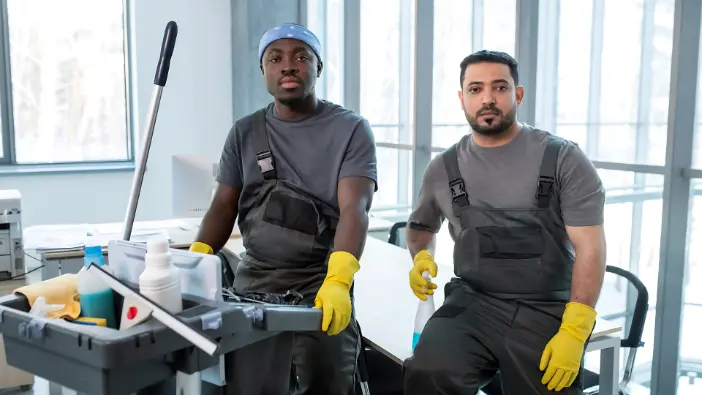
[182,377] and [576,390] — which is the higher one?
[182,377]

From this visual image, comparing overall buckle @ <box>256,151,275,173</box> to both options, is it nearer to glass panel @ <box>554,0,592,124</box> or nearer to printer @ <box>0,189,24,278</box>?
printer @ <box>0,189,24,278</box>

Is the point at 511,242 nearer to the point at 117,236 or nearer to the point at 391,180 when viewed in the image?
the point at 117,236

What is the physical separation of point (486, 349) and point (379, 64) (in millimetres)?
3604

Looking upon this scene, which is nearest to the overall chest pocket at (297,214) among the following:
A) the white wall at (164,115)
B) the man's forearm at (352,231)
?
the man's forearm at (352,231)

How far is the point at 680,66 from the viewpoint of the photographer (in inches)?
93.0

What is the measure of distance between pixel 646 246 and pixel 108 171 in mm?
4344

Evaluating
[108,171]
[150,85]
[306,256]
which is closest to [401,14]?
[150,85]

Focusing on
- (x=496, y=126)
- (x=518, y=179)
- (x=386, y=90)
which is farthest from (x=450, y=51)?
(x=518, y=179)

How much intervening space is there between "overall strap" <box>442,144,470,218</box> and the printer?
1963 mm

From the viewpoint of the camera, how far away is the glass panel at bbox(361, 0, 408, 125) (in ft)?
15.9

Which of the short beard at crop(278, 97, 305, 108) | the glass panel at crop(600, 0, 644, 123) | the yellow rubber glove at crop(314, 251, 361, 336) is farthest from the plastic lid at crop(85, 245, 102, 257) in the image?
the glass panel at crop(600, 0, 644, 123)

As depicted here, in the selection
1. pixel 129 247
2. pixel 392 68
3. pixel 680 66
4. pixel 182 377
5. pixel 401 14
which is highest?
pixel 401 14

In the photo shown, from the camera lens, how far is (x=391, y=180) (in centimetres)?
501

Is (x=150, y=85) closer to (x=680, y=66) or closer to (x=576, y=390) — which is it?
(x=680, y=66)
